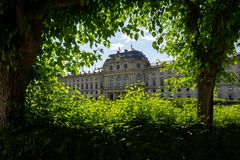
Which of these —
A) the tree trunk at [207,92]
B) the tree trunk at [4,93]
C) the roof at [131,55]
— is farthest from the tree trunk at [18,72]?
the roof at [131,55]

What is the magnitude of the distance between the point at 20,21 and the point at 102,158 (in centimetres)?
222

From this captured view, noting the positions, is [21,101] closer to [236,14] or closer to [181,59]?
[236,14]

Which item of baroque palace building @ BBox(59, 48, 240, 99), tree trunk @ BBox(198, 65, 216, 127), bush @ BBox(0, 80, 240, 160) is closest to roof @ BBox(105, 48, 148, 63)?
baroque palace building @ BBox(59, 48, 240, 99)

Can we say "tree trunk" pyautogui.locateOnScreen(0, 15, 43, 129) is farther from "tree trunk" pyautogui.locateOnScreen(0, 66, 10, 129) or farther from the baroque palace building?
the baroque palace building

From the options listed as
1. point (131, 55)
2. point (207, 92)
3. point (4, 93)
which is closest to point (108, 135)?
point (4, 93)

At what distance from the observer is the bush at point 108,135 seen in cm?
270

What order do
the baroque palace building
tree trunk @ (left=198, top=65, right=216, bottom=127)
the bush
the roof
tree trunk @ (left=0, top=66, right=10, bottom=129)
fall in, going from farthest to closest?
the roof, the baroque palace building, tree trunk @ (left=198, top=65, right=216, bottom=127), tree trunk @ (left=0, top=66, right=10, bottom=129), the bush

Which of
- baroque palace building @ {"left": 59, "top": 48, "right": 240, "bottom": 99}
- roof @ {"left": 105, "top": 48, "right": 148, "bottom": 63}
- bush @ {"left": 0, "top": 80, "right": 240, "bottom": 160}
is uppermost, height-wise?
roof @ {"left": 105, "top": 48, "right": 148, "bottom": 63}

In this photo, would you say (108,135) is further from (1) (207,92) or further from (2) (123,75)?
(2) (123,75)

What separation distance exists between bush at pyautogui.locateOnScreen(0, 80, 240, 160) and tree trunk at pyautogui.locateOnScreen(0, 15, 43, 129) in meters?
0.28

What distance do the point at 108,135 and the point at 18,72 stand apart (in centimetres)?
186

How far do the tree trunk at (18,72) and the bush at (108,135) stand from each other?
0.91 ft

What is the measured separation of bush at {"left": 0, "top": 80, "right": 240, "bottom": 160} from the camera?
2697 mm

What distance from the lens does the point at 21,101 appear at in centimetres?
366
